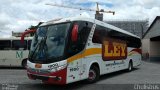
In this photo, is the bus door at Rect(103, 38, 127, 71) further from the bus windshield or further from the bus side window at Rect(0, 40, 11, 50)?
the bus side window at Rect(0, 40, 11, 50)

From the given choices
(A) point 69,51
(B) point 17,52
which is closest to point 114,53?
(A) point 69,51

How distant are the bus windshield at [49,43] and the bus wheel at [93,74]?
9.25 ft

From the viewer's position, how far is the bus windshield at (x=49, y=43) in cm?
1248

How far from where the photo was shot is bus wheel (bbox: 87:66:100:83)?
48.3 feet

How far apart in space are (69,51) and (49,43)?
3.12 ft

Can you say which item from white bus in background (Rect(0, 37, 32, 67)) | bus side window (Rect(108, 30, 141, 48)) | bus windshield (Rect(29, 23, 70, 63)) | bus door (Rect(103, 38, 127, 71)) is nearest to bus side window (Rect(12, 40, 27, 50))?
white bus in background (Rect(0, 37, 32, 67))

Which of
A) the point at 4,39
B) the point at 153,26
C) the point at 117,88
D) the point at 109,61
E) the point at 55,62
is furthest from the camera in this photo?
the point at 153,26

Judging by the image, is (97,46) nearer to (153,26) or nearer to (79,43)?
(79,43)

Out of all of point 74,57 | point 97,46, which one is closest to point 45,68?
point 74,57

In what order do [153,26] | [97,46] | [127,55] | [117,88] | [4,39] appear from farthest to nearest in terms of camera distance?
[153,26] < [4,39] < [127,55] < [97,46] < [117,88]

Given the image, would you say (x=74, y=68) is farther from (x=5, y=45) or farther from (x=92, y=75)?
(x=5, y=45)

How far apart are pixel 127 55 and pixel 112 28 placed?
12.1 ft

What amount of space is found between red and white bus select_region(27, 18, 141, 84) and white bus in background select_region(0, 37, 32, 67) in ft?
31.6

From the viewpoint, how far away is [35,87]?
13836 millimetres
